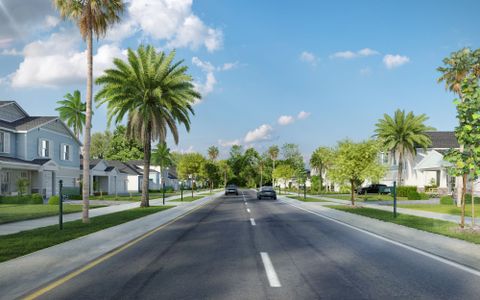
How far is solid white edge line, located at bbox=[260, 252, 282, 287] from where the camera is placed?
6.08 m

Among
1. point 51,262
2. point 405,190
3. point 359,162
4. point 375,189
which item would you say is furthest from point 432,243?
point 375,189

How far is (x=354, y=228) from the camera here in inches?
538

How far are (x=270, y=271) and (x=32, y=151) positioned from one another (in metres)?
33.0

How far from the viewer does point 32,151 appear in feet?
111

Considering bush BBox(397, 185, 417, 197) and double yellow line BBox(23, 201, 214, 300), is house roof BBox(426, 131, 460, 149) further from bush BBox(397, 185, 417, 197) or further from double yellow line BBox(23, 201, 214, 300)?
double yellow line BBox(23, 201, 214, 300)

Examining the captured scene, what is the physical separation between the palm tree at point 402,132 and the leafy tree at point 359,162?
24.0 m

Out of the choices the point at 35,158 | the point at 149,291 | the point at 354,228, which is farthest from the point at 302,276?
the point at 35,158

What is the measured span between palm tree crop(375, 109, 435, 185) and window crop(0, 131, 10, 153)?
39.5 metres

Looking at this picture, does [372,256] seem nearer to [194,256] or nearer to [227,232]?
[194,256]

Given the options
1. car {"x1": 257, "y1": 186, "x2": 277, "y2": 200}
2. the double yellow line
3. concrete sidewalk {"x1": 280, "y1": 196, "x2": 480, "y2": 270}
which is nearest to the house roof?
car {"x1": 257, "y1": 186, "x2": 277, "y2": 200}

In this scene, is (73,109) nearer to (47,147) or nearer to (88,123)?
(47,147)

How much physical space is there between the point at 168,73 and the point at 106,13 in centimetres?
931

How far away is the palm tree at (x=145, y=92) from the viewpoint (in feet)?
82.8

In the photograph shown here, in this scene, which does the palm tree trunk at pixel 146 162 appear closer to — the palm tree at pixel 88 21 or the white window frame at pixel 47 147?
the palm tree at pixel 88 21
